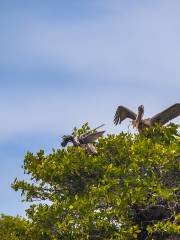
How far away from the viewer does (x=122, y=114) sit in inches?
1266

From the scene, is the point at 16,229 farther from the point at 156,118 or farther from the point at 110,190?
the point at 156,118

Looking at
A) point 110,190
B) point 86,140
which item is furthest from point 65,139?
point 110,190

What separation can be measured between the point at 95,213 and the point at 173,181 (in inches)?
184

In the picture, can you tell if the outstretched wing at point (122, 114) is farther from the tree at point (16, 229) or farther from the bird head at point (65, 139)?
the tree at point (16, 229)

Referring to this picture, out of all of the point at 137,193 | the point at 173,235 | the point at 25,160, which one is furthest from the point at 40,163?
the point at 173,235

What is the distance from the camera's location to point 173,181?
2759 cm

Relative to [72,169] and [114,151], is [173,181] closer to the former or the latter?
[114,151]

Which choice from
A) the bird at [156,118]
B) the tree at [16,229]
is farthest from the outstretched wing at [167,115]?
the tree at [16,229]

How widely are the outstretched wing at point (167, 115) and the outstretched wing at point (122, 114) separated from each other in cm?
160

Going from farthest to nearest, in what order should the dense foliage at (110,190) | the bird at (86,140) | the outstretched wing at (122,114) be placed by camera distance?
1. the outstretched wing at (122,114)
2. the bird at (86,140)
3. the dense foliage at (110,190)

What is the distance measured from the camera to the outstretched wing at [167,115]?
29825 mm

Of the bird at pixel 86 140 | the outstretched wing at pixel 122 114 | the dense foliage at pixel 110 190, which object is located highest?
the outstretched wing at pixel 122 114

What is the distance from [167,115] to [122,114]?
3.14 metres

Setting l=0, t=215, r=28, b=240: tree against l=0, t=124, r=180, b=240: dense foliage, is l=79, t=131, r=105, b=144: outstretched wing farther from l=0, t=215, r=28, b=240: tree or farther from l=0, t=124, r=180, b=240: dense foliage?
l=0, t=215, r=28, b=240: tree
